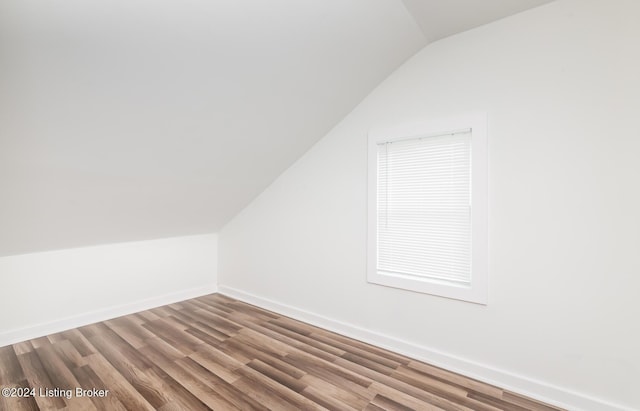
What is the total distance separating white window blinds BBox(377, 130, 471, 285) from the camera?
2.34 meters

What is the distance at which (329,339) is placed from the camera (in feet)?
9.46

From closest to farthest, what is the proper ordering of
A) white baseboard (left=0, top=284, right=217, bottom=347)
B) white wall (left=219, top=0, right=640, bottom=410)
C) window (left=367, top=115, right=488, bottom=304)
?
white wall (left=219, top=0, right=640, bottom=410) → window (left=367, top=115, right=488, bottom=304) → white baseboard (left=0, top=284, right=217, bottom=347)

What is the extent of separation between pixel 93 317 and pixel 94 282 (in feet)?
1.18

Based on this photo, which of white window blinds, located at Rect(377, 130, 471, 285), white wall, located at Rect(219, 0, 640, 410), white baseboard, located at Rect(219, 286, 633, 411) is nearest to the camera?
white wall, located at Rect(219, 0, 640, 410)

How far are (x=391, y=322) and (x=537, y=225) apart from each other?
4.48 feet

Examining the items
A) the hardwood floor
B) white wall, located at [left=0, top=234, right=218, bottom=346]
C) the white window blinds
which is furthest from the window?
white wall, located at [left=0, top=234, right=218, bottom=346]

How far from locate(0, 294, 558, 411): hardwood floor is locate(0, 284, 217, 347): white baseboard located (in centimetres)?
10

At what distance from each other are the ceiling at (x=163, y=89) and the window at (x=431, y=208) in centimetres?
67

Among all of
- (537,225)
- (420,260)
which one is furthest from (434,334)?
(537,225)

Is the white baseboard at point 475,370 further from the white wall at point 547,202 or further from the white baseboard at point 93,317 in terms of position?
the white baseboard at point 93,317

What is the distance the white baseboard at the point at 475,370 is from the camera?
189 centimetres

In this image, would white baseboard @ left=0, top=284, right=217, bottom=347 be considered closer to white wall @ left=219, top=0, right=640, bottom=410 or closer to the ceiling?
the ceiling

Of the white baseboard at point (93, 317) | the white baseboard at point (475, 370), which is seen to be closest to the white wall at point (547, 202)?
the white baseboard at point (475, 370)

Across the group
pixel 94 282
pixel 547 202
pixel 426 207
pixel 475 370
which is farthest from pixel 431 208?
pixel 94 282
